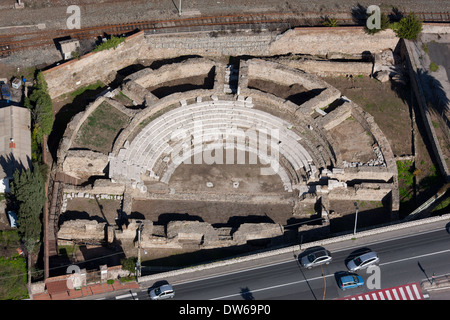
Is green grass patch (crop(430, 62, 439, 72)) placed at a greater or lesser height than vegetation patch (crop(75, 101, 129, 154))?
greater

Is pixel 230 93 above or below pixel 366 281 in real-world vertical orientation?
above

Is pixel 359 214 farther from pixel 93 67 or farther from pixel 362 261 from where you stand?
pixel 93 67

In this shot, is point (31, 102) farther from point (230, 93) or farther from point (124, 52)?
point (230, 93)

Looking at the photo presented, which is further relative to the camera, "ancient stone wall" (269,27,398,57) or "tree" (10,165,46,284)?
"ancient stone wall" (269,27,398,57)

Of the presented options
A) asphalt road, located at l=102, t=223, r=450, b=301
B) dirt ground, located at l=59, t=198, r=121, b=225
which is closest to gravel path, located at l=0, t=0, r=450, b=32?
dirt ground, located at l=59, t=198, r=121, b=225

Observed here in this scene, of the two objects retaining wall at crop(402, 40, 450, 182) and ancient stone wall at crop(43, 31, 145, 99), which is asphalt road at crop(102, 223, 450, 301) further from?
ancient stone wall at crop(43, 31, 145, 99)

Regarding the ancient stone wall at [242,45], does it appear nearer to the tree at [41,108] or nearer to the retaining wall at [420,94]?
the retaining wall at [420,94]

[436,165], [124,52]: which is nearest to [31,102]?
[124,52]
